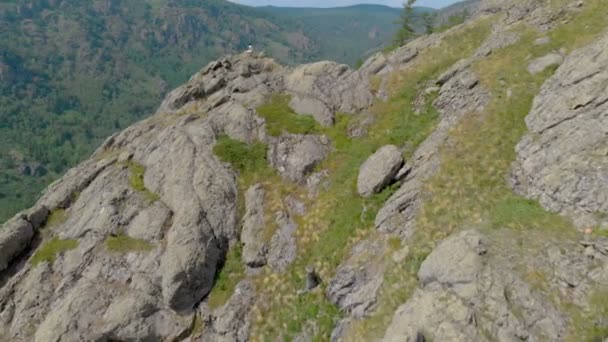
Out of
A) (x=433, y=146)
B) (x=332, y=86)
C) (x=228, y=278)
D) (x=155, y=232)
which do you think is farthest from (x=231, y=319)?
(x=332, y=86)

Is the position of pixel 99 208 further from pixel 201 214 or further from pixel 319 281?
pixel 319 281

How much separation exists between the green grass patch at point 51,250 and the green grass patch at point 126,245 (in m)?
3.20

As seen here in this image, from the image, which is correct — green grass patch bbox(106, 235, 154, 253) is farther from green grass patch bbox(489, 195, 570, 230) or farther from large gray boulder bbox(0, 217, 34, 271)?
green grass patch bbox(489, 195, 570, 230)

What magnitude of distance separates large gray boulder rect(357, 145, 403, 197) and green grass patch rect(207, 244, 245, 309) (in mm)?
10383

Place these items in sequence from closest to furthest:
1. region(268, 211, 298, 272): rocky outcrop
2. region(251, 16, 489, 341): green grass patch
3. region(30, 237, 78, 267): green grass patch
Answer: region(251, 16, 489, 341): green grass patch < region(268, 211, 298, 272): rocky outcrop < region(30, 237, 78, 267): green grass patch

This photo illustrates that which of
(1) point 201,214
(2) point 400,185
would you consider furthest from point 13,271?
(2) point 400,185

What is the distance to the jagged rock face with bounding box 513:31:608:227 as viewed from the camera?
23.2m

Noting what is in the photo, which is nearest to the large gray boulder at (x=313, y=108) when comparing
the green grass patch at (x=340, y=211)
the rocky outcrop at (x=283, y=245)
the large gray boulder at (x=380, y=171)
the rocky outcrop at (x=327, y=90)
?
the rocky outcrop at (x=327, y=90)

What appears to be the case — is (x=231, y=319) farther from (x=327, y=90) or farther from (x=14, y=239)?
(x=327, y=90)

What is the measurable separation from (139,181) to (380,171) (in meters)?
20.8

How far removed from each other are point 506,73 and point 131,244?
32372 millimetres

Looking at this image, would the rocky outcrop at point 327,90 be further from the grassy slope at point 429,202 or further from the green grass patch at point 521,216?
the green grass patch at point 521,216

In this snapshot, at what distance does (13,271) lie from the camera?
34.5 metres

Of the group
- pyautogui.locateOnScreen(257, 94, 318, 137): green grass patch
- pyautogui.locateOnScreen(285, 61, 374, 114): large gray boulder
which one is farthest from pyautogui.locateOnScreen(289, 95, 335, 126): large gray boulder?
pyautogui.locateOnScreen(257, 94, 318, 137): green grass patch
